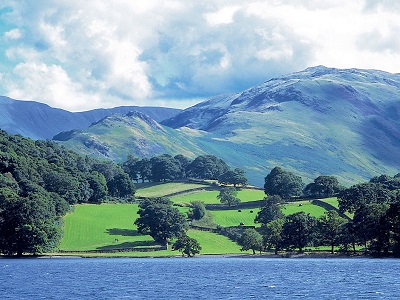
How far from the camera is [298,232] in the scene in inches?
7638

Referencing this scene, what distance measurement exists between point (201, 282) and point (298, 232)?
83.7 m

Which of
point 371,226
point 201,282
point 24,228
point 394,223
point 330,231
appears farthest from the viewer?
point 330,231

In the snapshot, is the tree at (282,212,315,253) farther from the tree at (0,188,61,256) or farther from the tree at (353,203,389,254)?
the tree at (0,188,61,256)

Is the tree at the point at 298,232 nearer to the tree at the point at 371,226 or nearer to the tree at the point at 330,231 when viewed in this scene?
the tree at the point at 330,231

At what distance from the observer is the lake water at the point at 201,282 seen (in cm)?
9544

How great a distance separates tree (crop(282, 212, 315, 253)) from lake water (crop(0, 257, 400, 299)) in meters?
44.9

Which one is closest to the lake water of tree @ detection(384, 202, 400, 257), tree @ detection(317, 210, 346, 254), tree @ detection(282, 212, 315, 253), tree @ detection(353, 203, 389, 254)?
tree @ detection(384, 202, 400, 257)

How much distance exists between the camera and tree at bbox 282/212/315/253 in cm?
19325

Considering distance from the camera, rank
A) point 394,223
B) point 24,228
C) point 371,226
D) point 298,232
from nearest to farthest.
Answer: point 394,223 < point 371,226 < point 24,228 < point 298,232

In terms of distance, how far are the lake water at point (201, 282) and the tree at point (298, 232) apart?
4489 centimetres

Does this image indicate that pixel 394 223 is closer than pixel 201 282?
No

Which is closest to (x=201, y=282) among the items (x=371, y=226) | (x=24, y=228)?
(x=371, y=226)

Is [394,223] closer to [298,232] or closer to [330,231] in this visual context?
[330,231]

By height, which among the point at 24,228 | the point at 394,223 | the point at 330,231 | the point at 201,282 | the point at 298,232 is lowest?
the point at 201,282
